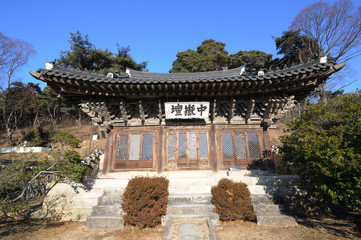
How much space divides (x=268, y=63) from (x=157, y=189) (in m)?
29.0

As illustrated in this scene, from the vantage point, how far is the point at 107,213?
6203 mm

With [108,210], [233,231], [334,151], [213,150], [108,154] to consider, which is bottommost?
[233,231]

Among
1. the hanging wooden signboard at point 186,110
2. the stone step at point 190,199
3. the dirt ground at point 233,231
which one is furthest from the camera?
the hanging wooden signboard at point 186,110

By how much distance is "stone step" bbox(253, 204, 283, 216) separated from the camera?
6188 millimetres

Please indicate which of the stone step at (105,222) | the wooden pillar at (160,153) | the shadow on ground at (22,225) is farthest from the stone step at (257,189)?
the shadow on ground at (22,225)

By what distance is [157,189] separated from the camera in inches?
241

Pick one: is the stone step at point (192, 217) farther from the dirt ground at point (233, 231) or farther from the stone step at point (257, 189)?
the stone step at point (257, 189)

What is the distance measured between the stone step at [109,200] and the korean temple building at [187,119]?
2.05m

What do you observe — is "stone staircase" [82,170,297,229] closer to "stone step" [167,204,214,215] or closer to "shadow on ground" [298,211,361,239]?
"stone step" [167,204,214,215]

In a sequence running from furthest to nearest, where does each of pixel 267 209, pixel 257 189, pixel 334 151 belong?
pixel 257 189 < pixel 267 209 < pixel 334 151

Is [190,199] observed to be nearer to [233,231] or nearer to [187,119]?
[233,231]

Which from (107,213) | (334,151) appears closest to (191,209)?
(107,213)

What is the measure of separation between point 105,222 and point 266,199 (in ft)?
18.4

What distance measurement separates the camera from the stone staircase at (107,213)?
589cm
